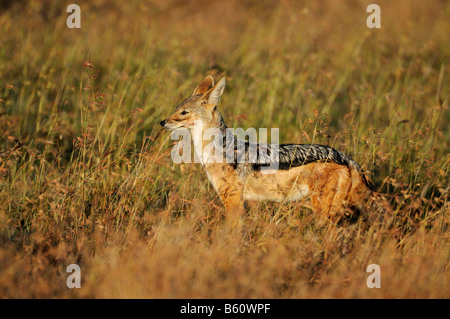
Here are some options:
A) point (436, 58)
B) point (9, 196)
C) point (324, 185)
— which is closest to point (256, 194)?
point (324, 185)

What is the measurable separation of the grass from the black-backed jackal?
0.19 metres

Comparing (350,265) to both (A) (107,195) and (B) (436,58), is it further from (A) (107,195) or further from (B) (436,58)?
(B) (436,58)

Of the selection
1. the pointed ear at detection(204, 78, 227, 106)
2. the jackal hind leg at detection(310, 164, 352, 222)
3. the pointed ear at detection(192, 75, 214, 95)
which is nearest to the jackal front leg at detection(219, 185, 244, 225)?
the jackal hind leg at detection(310, 164, 352, 222)

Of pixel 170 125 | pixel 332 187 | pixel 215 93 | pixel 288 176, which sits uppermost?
pixel 215 93

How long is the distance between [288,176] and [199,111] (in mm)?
1232

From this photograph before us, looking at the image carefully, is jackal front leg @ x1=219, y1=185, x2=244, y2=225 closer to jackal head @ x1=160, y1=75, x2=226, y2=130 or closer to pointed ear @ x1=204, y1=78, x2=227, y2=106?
jackal head @ x1=160, y1=75, x2=226, y2=130

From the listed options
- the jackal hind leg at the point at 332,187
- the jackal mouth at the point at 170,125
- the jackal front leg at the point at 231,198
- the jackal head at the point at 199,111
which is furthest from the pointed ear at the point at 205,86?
the jackal hind leg at the point at 332,187

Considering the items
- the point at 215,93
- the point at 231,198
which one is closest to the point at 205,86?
the point at 215,93

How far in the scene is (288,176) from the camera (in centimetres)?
443

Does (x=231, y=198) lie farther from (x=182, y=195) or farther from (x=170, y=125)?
(x=170, y=125)

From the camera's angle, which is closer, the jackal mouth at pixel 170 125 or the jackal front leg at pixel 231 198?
the jackal front leg at pixel 231 198

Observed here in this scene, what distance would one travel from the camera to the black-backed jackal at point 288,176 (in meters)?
4.32

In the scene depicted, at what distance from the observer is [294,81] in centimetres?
770

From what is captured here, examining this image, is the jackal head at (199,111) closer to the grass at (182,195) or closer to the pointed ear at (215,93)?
the pointed ear at (215,93)
